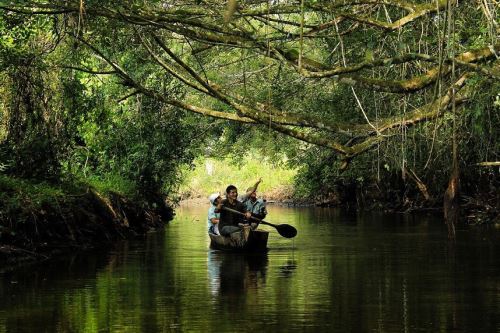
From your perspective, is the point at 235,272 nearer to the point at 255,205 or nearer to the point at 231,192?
the point at 231,192

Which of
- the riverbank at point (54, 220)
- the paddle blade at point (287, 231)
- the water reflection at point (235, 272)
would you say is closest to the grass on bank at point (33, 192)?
the riverbank at point (54, 220)

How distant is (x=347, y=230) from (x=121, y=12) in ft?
47.3

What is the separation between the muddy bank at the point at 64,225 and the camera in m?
17.7

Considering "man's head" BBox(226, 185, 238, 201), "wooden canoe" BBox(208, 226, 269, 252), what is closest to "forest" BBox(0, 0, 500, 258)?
"man's head" BBox(226, 185, 238, 201)

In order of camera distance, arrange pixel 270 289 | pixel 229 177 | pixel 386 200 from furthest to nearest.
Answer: pixel 229 177, pixel 386 200, pixel 270 289

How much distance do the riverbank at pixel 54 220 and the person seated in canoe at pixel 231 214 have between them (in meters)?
2.48

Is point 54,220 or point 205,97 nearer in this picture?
point 54,220

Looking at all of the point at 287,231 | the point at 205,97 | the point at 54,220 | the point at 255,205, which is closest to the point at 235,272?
the point at 54,220

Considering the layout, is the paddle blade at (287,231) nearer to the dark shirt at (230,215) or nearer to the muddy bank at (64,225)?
Result: the dark shirt at (230,215)

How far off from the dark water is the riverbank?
0.59m

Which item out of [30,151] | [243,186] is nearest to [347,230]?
[30,151]

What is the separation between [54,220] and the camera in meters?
19.7

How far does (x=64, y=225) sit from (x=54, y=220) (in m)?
0.57

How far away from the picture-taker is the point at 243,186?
53.6 metres
